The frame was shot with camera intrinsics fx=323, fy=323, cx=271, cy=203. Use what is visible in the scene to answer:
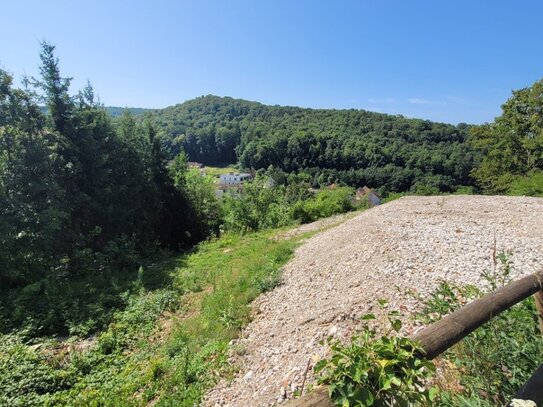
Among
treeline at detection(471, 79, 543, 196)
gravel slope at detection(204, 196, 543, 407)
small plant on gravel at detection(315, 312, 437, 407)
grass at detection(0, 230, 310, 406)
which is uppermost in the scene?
treeline at detection(471, 79, 543, 196)

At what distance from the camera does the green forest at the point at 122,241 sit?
467cm

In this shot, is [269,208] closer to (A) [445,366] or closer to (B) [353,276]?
(B) [353,276]

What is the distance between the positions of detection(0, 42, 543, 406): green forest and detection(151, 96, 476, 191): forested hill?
71.4ft

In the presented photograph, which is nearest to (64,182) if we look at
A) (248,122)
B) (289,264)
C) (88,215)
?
(88,215)

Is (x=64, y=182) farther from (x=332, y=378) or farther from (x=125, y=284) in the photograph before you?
(x=332, y=378)

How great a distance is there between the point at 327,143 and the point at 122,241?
53.8 metres

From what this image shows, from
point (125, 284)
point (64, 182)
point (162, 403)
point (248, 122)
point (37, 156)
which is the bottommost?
point (125, 284)

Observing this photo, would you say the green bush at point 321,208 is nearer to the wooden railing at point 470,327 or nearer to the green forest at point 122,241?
the green forest at point 122,241

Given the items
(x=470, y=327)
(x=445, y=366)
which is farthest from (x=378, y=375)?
(x=445, y=366)

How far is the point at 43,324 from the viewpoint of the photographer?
6.50 m

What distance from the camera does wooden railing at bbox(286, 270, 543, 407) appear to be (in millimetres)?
1155

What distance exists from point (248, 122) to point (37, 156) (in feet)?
247

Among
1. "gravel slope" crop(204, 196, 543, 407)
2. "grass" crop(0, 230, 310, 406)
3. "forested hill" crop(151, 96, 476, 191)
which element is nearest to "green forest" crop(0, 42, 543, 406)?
"grass" crop(0, 230, 310, 406)

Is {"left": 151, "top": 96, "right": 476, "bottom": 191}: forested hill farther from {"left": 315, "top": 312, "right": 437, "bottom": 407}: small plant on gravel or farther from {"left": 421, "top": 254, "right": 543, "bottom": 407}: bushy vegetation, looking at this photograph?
{"left": 315, "top": 312, "right": 437, "bottom": 407}: small plant on gravel
